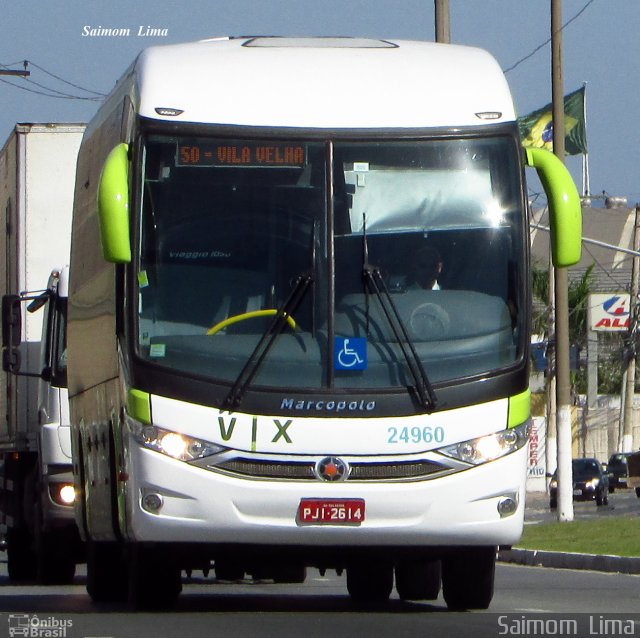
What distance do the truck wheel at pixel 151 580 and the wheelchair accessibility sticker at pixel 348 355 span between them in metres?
1.78

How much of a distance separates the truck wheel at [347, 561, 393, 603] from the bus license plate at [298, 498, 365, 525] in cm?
349

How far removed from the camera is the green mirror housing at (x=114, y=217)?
984 centimetres

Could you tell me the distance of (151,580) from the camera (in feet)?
37.4

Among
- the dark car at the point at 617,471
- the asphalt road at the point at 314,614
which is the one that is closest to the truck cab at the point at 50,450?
the asphalt road at the point at 314,614

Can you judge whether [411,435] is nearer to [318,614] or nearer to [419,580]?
[318,614]

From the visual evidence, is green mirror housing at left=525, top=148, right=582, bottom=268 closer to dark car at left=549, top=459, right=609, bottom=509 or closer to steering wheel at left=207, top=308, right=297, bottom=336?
steering wheel at left=207, top=308, right=297, bottom=336

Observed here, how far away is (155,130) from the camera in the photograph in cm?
1026

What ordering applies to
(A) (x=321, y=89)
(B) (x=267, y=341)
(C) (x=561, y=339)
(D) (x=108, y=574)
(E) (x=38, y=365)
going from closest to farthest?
(B) (x=267, y=341) < (A) (x=321, y=89) < (D) (x=108, y=574) < (E) (x=38, y=365) < (C) (x=561, y=339)

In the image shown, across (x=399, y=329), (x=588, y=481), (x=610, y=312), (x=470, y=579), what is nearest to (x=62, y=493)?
(x=470, y=579)

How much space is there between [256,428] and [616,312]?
146 ft

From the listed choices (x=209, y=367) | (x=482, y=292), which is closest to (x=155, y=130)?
(x=209, y=367)

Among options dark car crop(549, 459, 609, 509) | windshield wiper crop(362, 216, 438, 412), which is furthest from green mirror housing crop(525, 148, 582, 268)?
dark car crop(549, 459, 609, 509)

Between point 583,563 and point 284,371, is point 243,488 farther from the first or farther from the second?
point 583,563

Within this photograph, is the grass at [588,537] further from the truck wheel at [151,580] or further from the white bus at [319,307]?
the white bus at [319,307]
